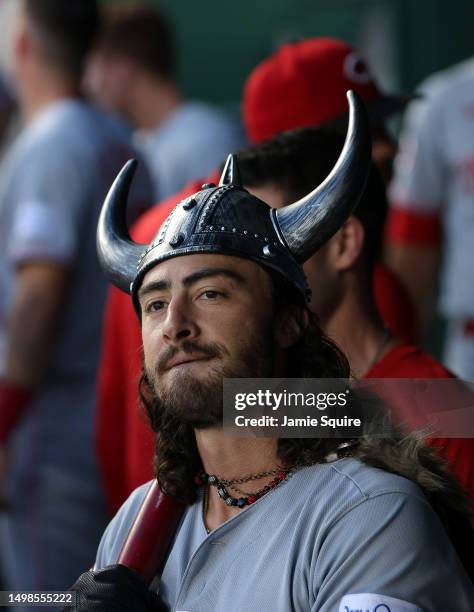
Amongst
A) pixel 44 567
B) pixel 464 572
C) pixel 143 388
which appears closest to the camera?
pixel 464 572

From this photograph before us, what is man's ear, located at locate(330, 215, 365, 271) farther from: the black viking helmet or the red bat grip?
→ the red bat grip

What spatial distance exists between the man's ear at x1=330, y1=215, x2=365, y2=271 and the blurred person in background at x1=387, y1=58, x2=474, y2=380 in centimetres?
183

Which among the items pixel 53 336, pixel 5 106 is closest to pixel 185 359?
pixel 53 336

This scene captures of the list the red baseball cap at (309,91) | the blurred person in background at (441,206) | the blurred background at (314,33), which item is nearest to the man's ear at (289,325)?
the red baseball cap at (309,91)

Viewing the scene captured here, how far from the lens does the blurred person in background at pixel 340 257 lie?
2809 millimetres

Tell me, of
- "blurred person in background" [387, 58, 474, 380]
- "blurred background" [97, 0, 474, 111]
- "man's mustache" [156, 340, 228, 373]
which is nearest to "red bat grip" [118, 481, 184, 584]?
"man's mustache" [156, 340, 228, 373]

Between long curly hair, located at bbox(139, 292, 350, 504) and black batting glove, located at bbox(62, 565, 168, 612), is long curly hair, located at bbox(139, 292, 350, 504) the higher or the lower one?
the higher one

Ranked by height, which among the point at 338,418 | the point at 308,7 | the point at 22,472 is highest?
the point at 308,7

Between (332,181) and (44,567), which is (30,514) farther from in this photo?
(332,181)

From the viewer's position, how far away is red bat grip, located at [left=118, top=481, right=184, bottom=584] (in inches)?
85.5

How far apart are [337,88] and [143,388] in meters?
1.48

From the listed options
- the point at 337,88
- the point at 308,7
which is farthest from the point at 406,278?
the point at 308,7

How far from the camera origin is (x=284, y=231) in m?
2.19

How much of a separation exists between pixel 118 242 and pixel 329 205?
1.45 feet
